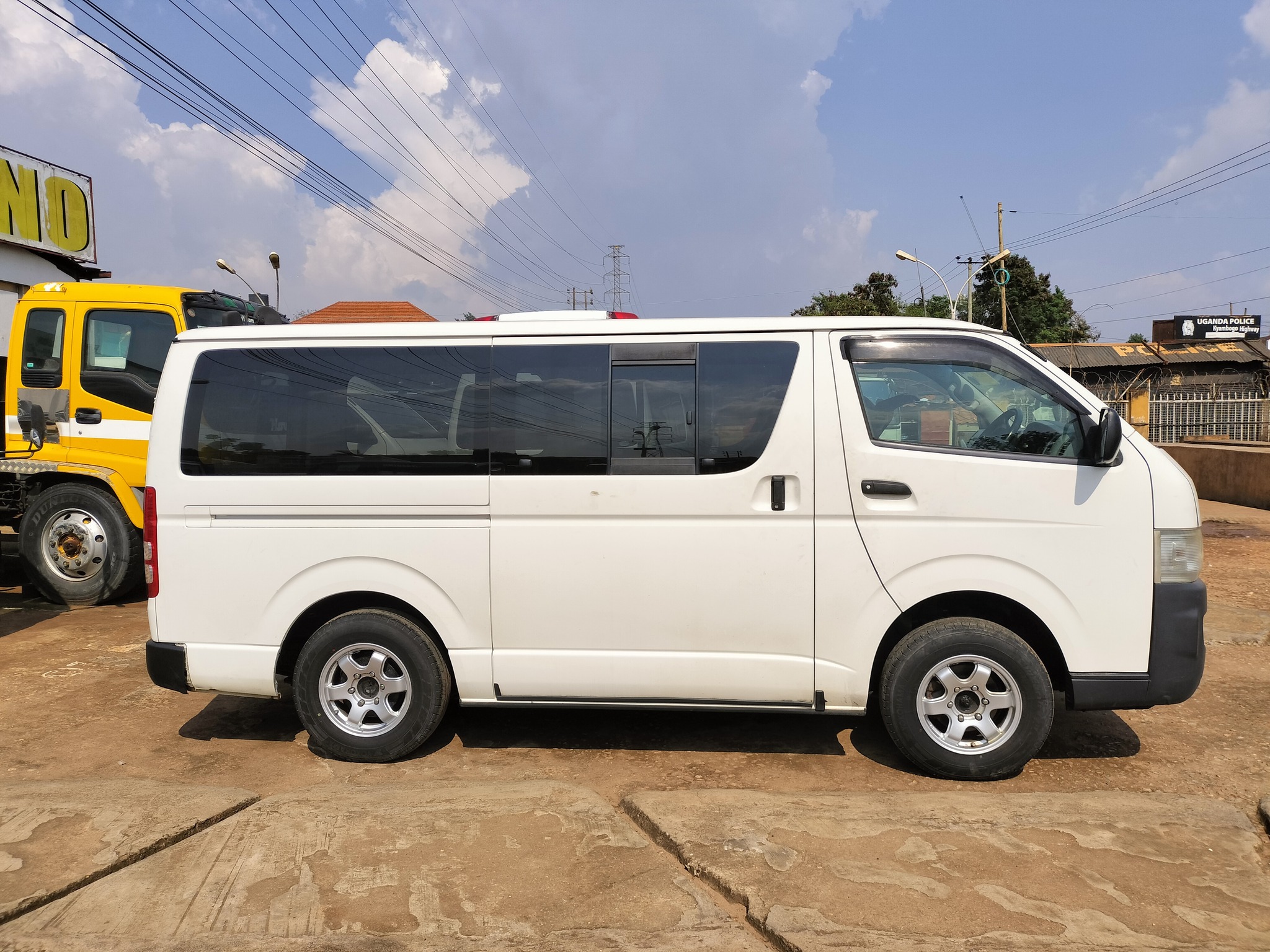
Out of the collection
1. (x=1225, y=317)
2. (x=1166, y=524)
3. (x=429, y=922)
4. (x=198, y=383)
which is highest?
(x=1225, y=317)

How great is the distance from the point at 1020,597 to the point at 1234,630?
13.4 feet

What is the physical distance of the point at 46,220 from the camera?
1305cm

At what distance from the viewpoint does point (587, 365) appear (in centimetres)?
429

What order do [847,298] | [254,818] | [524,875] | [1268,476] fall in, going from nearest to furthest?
[524,875] → [254,818] → [1268,476] → [847,298]

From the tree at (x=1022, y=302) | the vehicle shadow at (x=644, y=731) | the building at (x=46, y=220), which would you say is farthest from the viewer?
the tree at (x=1022, y=302)

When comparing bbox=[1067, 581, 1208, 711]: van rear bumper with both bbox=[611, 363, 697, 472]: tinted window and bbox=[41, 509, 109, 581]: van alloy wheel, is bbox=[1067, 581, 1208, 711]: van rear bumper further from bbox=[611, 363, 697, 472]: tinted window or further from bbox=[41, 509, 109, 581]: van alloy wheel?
bbox=[41, 509, 109, 581]: van alloy wheel

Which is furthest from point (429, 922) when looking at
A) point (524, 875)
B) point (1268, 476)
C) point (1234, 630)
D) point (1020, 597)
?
point (1268, 476)

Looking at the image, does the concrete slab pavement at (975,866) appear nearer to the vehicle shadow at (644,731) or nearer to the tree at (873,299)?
the vehicle shadow at (644,731)

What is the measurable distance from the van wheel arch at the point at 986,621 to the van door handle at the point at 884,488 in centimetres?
51

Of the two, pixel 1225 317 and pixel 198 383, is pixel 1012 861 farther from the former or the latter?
pixel 1225 317

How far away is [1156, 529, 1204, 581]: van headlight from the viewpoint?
395 centimetres

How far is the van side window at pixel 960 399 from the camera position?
408cm

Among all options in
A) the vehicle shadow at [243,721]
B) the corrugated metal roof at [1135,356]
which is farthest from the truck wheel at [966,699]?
the corrugated metal roof at [1135,356]

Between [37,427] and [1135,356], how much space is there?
3116 cm
